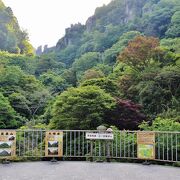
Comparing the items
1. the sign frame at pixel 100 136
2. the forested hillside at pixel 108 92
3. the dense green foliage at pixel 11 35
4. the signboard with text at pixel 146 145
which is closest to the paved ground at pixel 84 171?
the signboard with text at pixel 146 145

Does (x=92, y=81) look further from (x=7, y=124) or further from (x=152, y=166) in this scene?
(x=152, y=166)

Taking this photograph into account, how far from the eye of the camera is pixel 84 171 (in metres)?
6.40

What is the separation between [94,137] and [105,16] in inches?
2387

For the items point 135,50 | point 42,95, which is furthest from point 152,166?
point 42,95

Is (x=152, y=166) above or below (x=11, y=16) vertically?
below

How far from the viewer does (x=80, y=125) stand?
37.1ft

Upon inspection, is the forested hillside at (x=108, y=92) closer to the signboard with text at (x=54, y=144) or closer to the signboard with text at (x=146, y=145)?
the signboard with text at (x=146, y=145)

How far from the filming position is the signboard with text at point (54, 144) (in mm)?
7453

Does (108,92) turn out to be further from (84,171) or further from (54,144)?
(84,171)

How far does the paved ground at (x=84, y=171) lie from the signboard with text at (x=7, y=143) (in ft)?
1.01

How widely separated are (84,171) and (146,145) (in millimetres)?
1634

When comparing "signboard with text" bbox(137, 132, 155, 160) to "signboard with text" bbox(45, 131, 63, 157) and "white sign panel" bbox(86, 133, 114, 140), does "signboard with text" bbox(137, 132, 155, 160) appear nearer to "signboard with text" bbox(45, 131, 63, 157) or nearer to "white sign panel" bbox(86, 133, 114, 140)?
"white sign panel" bbox(86, 133, 114, 140)

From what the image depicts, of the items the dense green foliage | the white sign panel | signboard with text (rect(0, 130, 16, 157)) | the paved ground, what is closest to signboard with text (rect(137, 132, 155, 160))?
the paved ground

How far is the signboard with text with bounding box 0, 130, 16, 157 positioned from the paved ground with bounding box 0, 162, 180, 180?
31 cm
